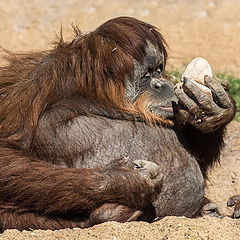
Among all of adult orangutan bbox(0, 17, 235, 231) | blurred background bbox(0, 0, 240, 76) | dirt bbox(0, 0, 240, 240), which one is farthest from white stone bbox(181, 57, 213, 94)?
blurred background bbox(0, 0, 240, 76)

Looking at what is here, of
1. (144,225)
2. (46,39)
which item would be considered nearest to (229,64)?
(46,39)

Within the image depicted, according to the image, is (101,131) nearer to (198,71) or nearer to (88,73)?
(88,73)

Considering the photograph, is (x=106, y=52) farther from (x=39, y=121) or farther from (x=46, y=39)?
(x=46, y=39)

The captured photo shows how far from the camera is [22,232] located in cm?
360

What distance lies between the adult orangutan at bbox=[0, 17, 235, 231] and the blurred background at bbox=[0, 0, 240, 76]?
146 inches

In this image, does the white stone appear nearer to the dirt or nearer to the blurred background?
the dirt

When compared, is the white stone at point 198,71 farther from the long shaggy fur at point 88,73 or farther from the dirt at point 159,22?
the dirt at point 159,22

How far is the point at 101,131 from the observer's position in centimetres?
405

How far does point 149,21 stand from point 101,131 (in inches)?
197

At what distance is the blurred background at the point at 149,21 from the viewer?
823 cm

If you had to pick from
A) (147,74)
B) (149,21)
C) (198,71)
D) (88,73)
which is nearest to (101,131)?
(88,73)

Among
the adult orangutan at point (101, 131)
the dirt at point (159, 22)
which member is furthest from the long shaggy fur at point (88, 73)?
the dirt at point (159, 22)

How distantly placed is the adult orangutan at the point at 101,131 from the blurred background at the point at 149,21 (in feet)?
12.2

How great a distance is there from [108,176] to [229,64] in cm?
423
